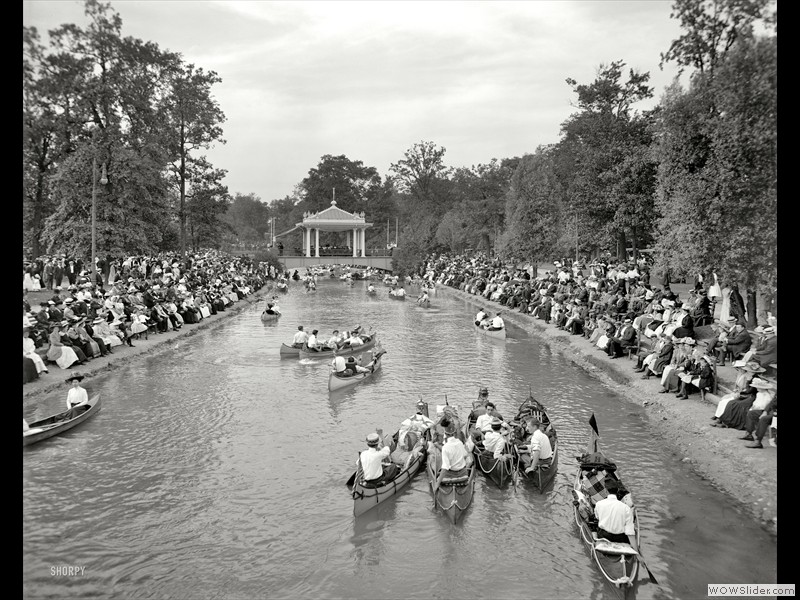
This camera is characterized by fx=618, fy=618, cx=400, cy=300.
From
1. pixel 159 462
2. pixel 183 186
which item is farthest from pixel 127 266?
pixel 159 462

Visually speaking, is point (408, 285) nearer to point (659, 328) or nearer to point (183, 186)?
point (183, 186)

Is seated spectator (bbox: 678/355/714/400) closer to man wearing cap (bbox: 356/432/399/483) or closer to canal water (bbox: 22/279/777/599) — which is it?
canal water (bbox: 22/279/777/599)

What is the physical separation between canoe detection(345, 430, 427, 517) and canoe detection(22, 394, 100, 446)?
20.5ft

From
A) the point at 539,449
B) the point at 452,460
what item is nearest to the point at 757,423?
Answer: the point at 539,449

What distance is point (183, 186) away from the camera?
4197 centimetres

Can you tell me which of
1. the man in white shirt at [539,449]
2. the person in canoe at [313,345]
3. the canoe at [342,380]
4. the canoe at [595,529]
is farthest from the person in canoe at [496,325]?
the canoe at [595,529]

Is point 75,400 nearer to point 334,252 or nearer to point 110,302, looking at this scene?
point 110,302

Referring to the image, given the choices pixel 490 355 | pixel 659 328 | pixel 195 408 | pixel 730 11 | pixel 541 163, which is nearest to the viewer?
pixel 730 11

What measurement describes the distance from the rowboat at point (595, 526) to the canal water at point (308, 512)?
11.8 inches

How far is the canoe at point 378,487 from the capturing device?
30.9 feet

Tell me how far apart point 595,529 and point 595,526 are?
43 millimetres

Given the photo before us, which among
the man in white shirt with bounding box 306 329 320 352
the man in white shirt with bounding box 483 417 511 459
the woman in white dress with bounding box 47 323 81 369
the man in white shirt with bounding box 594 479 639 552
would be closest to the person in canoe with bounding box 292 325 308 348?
the man in white shirt with bounding box 306 329 320 352

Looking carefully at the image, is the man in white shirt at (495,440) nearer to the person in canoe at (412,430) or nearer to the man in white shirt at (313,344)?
the person in canoe at (412,430)
